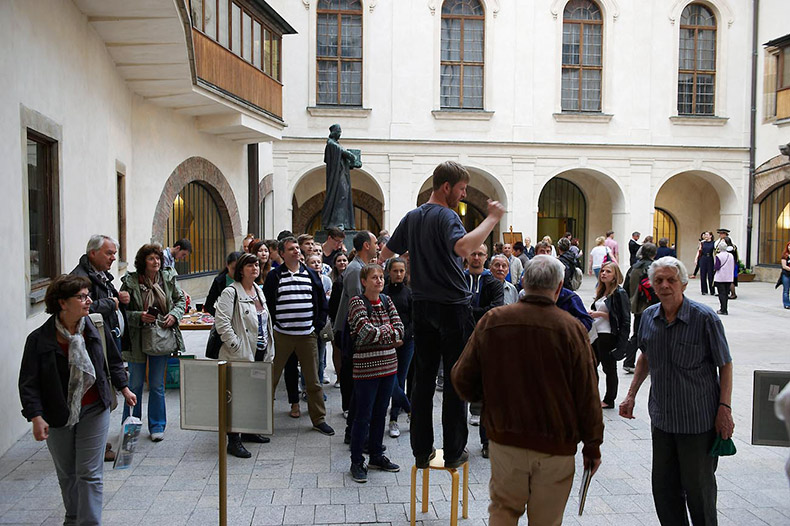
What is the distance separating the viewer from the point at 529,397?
303 centimetres

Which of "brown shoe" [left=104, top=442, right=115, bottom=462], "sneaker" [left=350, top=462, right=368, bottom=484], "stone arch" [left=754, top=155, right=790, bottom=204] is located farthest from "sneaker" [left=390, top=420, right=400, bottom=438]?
"stone arch" [left=754, top=155, right=790, bottom=204]

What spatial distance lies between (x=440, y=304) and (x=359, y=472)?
6.03 ft

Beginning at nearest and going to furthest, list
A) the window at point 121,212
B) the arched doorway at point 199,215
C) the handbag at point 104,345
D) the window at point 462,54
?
the handbag at point 104,345, the window at point 121,212, the arched doorway at point 199,215, the window at point 462,54

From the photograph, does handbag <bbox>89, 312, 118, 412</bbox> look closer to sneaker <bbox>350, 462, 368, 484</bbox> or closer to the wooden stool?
sneaker <bbox>350, 462, 368, 484</bbox>

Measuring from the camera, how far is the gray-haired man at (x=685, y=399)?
11.8 ft

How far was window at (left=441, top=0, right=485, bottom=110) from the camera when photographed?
Result: 23.2m

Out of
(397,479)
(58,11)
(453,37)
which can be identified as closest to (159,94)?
(58,11)

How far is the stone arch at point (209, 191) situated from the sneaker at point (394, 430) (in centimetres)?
790

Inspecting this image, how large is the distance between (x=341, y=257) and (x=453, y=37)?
17.4m

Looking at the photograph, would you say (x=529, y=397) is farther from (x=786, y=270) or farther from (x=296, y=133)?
(x=296, y=133)

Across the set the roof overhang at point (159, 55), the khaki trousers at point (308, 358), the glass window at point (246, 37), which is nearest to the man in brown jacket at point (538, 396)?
the khaki trousers at point (308, 358)

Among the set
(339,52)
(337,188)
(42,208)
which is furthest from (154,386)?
(339,52)

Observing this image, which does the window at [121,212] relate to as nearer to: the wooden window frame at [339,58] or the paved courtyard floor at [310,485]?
the paved courtyard floor at [310,485]

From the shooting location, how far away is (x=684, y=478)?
3645 mm
